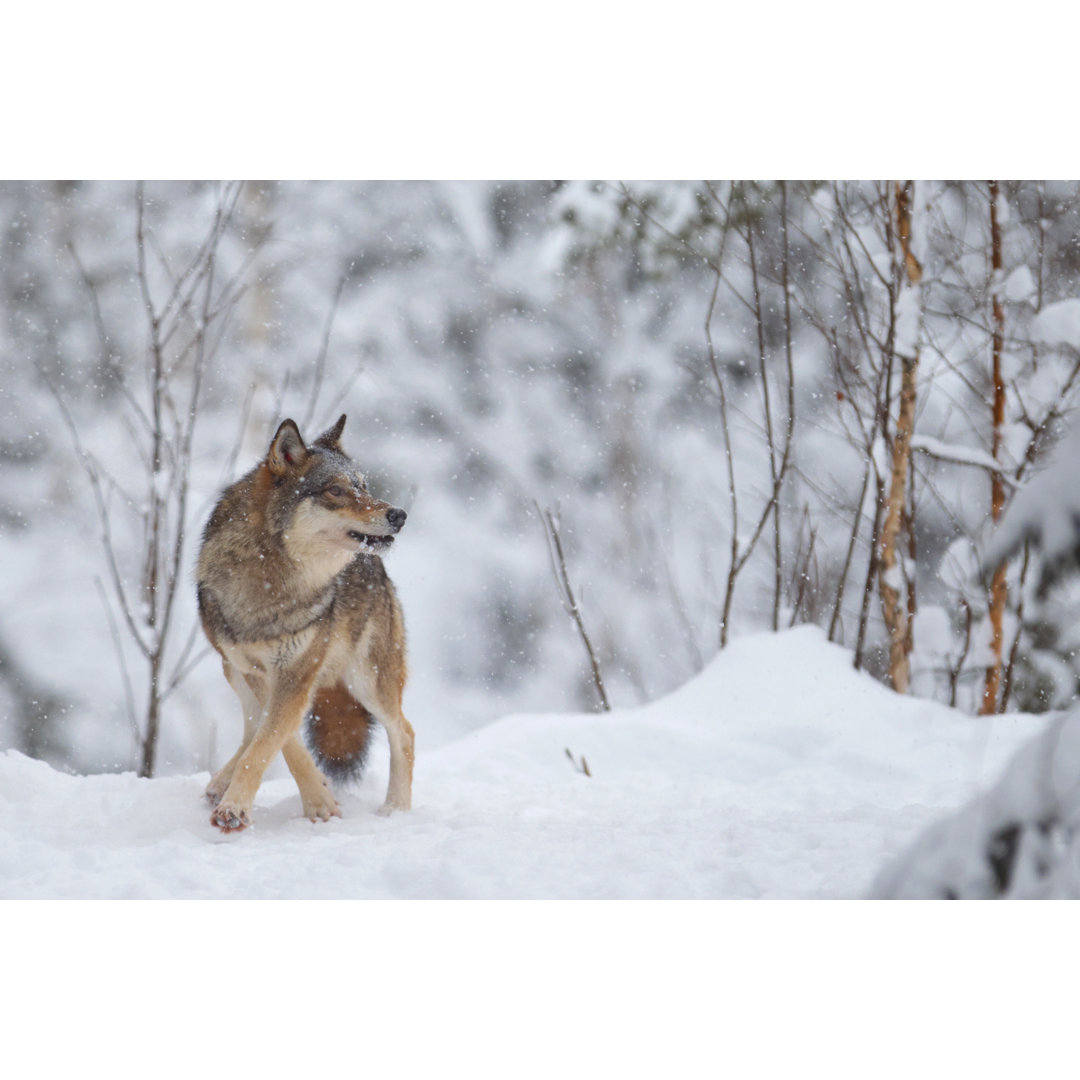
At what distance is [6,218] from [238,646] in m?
1.75

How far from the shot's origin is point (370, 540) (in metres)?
3.11

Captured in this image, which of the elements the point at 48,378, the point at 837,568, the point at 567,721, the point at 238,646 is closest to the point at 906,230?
the point at 837,568

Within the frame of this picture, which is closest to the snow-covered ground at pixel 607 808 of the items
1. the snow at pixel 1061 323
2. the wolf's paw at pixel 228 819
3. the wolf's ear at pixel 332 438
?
the wolf's paw at pixel 228 819

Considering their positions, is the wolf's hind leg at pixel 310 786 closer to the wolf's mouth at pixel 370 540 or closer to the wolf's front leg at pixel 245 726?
the wolf's front leg at pixel 245 726

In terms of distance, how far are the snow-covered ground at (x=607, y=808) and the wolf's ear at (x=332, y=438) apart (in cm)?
117

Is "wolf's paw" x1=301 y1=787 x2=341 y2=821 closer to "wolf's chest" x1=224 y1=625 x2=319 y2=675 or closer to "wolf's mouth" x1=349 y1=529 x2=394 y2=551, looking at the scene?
"wolf's chest" x1=224 y1=625 x2=319 y2=675

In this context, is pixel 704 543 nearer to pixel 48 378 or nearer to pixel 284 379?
pixel 284 379

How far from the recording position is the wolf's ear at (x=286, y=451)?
317 cm

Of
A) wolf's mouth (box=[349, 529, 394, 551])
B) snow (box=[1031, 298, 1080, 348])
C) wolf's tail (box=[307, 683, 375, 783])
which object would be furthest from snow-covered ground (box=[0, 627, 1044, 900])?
snow (box=[1031, 298, 1080, 348])

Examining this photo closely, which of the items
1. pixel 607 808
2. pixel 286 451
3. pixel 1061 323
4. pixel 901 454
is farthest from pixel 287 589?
pixel 1061 323

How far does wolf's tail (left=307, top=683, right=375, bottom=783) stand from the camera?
3.60 meters

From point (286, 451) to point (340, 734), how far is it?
103 cm

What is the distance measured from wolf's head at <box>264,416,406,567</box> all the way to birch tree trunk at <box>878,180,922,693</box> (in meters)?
2.20

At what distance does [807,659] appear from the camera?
4391mm
